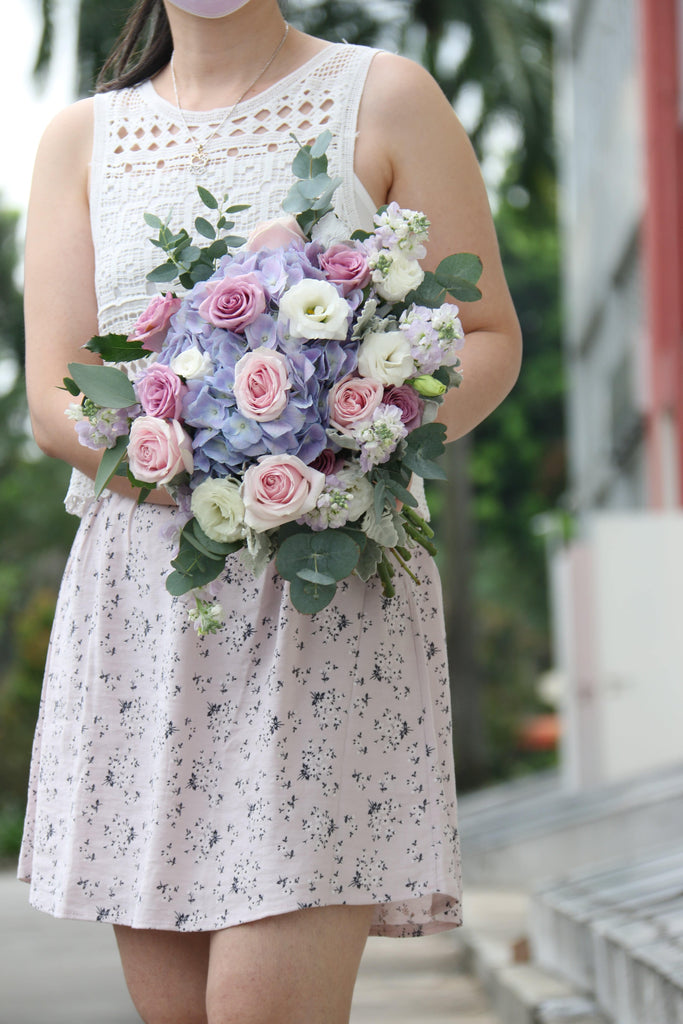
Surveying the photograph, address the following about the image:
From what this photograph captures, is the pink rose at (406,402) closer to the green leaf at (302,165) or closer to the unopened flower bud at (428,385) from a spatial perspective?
the unopened flower bud at (428,385)

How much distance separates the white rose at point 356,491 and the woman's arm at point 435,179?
1.15ft

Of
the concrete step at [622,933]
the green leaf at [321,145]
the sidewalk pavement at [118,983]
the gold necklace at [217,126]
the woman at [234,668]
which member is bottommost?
the sidewalk pavement at [118,983]

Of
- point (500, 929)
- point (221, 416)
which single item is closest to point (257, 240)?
point (221, 416)

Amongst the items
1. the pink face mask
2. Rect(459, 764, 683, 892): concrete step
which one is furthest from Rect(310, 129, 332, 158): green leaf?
Rect(459, 764, 683, 892): concrete step

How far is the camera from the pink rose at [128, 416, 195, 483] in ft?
6.02

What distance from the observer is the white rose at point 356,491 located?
1.84 m

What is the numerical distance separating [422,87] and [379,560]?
745 mm

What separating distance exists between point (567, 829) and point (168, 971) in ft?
23.0

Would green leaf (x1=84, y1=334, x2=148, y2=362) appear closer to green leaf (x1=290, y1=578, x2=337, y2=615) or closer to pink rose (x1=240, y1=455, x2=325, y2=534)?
pink rose (x1=240, y1=455, x2=325, y2=534)

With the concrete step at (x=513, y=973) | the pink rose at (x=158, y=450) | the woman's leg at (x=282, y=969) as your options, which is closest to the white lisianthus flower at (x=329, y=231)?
the pink rose at (x=158, y=450)

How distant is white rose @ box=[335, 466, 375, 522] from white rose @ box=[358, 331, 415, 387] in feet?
0.39

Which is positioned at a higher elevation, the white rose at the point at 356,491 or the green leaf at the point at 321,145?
the green leaf at the point at 321,145

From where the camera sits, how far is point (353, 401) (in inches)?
71.8

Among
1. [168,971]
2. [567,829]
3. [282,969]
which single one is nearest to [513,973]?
[567,829]
